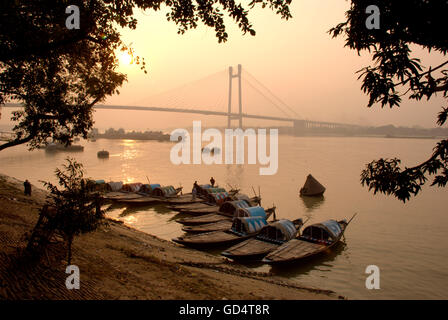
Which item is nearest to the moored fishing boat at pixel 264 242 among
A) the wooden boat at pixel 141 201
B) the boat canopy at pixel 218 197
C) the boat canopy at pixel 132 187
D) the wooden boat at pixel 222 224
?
the wooden boat at pixel 222 224

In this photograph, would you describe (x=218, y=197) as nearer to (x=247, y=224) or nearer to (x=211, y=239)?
(x=247, y=224)

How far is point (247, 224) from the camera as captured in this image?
47.2ft

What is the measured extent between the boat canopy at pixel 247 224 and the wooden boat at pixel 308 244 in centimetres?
204

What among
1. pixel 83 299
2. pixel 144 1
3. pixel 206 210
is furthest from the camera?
pixel 206 210

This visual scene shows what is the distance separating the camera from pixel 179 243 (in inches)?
532

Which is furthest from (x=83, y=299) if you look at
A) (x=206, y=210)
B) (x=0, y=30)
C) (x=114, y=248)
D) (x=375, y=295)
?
(x=206, y=210)

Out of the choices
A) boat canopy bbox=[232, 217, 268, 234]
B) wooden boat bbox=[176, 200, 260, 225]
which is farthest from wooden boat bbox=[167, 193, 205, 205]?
boat canopy bbox=[232, 217, 268, 234]

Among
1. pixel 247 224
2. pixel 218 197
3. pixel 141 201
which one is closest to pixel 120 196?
pixel 141 201

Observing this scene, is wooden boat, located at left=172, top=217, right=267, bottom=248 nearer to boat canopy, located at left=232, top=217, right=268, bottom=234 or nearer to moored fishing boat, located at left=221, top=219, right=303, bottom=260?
boat canopy, located at left=232, top=217, right=268, bottom=234

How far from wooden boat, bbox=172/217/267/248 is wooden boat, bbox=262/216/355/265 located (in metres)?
2.11
